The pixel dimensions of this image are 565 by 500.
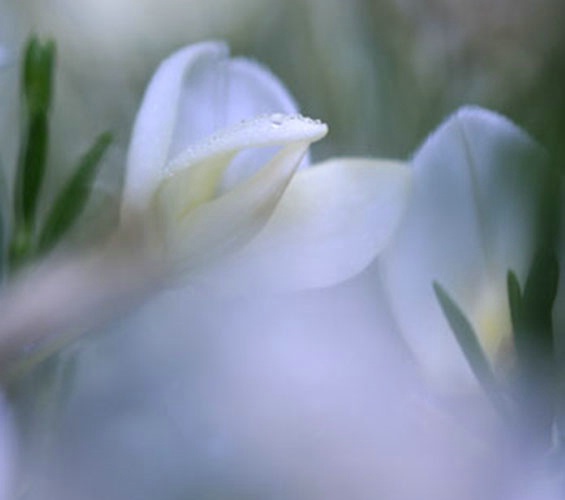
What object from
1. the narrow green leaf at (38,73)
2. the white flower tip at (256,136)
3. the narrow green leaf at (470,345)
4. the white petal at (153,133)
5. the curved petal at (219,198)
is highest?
the narrow green leaf at (38,73)

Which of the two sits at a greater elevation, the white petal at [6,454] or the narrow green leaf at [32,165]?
the narrow green leaf at [32,165]

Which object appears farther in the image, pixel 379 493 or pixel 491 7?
pixel 491 7

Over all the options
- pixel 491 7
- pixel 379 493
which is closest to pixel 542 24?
pixel 491 7

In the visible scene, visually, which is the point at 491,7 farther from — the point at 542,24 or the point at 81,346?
the point at 81,346
